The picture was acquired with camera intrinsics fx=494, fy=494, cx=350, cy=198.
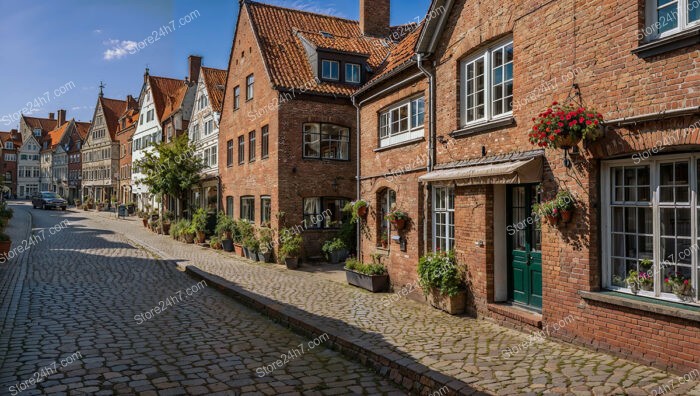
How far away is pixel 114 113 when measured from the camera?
205 feet

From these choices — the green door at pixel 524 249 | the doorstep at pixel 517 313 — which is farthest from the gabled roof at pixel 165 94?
the doorstep at pixel 517 313

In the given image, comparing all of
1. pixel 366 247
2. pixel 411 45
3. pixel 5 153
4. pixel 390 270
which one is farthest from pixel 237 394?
pixel 5 153

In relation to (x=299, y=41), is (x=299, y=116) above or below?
below

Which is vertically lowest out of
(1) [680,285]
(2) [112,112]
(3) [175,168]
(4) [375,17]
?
(1) [680,285]

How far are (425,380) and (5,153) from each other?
347 ft

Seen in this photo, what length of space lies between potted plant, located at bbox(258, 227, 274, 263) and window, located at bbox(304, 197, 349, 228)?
5.13 feet

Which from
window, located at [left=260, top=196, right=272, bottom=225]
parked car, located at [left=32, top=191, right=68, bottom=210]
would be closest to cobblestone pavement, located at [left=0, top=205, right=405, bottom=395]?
window, located at [left=260, top=196, right=272, bottom=225]

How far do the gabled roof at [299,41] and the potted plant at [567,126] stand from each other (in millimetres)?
13659

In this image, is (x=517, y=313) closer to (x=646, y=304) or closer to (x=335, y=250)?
(x=646, y=304)

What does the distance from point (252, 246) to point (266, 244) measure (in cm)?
65

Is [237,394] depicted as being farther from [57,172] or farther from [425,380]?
[57,172]

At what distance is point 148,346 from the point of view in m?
8.13

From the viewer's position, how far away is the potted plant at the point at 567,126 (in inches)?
280

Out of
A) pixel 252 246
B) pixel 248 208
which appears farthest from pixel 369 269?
pixel 248 208
